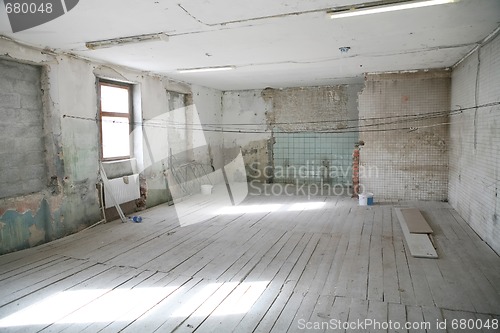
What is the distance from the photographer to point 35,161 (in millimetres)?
4684

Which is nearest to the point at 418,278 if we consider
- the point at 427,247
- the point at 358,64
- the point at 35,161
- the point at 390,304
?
the point at 390,304

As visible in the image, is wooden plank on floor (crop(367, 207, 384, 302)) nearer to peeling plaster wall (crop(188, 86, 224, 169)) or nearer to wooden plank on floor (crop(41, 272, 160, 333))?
wooden plank on floor (crop(41, 272, 160, 333))

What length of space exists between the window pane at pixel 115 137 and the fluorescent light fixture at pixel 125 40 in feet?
5.48

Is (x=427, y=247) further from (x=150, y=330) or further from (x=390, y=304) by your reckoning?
(x=150, y=330)

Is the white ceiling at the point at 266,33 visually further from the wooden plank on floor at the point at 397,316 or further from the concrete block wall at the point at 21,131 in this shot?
the wooden plank on floor at the point at 397,316

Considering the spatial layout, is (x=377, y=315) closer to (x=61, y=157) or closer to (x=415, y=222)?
(x=415, y=222)

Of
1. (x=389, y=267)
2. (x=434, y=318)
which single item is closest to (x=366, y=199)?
(x=389, y=267)

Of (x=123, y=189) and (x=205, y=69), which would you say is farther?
(x=205, y=69)

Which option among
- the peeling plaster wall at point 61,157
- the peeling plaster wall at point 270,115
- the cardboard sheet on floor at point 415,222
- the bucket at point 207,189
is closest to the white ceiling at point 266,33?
the peeling plaster wall at point 61,157

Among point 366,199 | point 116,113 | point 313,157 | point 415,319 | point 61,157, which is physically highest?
point 116,113

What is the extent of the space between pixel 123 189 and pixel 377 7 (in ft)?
16.3

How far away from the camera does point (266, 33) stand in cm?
411

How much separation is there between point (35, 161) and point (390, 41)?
528 cm

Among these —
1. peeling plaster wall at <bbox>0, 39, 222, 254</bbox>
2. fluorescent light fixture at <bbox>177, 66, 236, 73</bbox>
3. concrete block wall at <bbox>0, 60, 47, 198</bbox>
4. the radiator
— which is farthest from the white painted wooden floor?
fluorescent light fixture at <bbox>177, 66, 236, 73</bbox>
